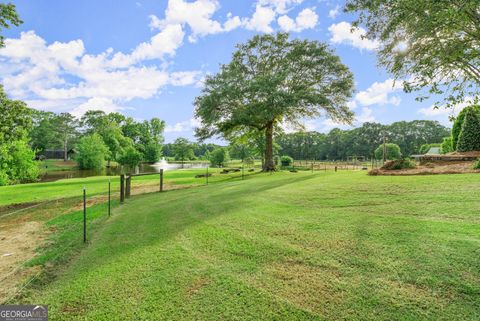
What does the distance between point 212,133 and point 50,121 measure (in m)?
58.1

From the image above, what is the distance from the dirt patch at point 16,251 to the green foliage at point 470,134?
76.6ft

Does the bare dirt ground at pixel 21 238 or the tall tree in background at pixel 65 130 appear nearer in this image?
the bare dirt ground at pixel 21 238

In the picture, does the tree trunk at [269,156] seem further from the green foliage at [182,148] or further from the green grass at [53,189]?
the green foliage at [182,148]

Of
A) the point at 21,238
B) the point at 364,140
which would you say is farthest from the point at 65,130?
the point at 364,140

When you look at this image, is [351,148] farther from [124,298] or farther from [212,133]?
[124,298]

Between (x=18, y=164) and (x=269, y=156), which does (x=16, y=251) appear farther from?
(x=18, y=164)

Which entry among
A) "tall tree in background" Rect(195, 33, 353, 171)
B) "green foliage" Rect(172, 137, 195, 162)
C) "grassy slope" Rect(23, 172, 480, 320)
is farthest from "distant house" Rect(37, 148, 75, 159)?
"grassy slope" Rect(23, 172, 480, 320)

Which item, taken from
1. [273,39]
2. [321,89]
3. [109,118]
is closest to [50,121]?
[109,118]

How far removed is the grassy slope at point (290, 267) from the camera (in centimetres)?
297

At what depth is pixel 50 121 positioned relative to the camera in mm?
62656

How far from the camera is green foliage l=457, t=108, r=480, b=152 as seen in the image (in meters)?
16.9

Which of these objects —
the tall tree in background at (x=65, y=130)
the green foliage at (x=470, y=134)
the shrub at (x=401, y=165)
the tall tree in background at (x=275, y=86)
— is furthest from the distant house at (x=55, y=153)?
the green foliage at (x=470, y=134)

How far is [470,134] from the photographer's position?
17.1 metres

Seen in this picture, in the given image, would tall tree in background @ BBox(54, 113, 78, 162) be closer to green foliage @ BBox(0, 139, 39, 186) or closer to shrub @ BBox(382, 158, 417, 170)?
green foliage @ BBox(0, 139, 39, 186)
